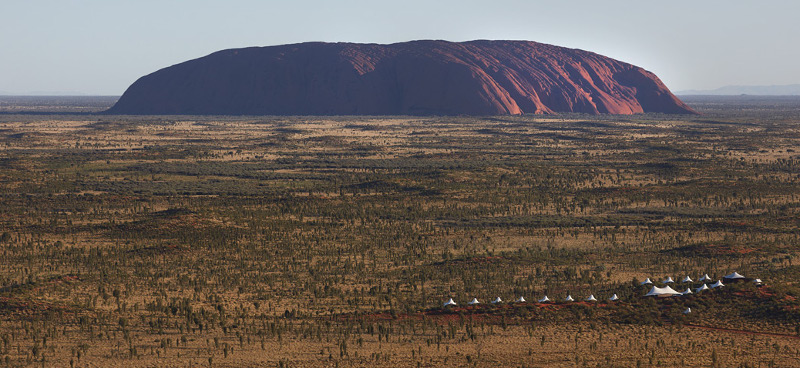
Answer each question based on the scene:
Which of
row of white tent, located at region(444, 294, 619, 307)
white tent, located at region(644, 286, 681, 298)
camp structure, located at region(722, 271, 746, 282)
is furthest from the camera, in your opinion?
camp structure, located at region(722, 271, 746, 282)

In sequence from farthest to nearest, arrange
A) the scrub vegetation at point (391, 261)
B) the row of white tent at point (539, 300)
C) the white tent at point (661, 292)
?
the white tent at point (661, 292)
the row of white tent at point (539, 300)
the scrub vegetation at point (391, 261)

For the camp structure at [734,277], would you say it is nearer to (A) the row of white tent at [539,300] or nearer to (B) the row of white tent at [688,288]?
(B) the row of white tent at [688,288]

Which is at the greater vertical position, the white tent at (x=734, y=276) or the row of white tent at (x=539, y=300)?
the white tent at (x=734, y=276)

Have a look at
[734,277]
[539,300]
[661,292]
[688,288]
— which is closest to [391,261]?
[539,300]

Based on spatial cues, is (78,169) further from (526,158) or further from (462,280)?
(462,280)

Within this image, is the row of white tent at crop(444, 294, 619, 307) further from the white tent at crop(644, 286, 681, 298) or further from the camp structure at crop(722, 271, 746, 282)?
the camp structure at crop(722, 271, 746, 282)

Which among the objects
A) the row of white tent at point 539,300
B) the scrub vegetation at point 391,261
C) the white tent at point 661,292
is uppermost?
the white tent at point 661,292

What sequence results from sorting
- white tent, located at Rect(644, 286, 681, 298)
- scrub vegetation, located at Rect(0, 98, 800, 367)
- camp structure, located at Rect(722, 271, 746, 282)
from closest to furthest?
1. scrub vegetation, located at Rect(0, 98, 800, 367)
2. white tent, located at Rect(644, 286, 681, 298)
3. camp structure, located at Rect(722, 271, 746, 282)

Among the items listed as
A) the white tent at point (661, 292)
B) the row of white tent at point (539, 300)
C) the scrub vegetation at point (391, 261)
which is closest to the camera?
the scrub vegetation at point (391, 261)

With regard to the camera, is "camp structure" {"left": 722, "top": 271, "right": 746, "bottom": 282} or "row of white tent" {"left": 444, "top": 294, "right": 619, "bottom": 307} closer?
"row of white tent" {"left": 444, "top": 294, "right": 619, "bottom": 307}

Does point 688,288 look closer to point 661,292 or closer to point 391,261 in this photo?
point 661,292

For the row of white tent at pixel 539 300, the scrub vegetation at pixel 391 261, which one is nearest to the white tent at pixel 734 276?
the scrub vegetation at pixel 391 261

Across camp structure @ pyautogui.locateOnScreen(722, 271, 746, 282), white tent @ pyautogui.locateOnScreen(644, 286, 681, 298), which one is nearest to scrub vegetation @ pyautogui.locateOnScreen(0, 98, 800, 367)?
white tent @ pyautogui.locateOnScreen(644, 286, 681, 298)
